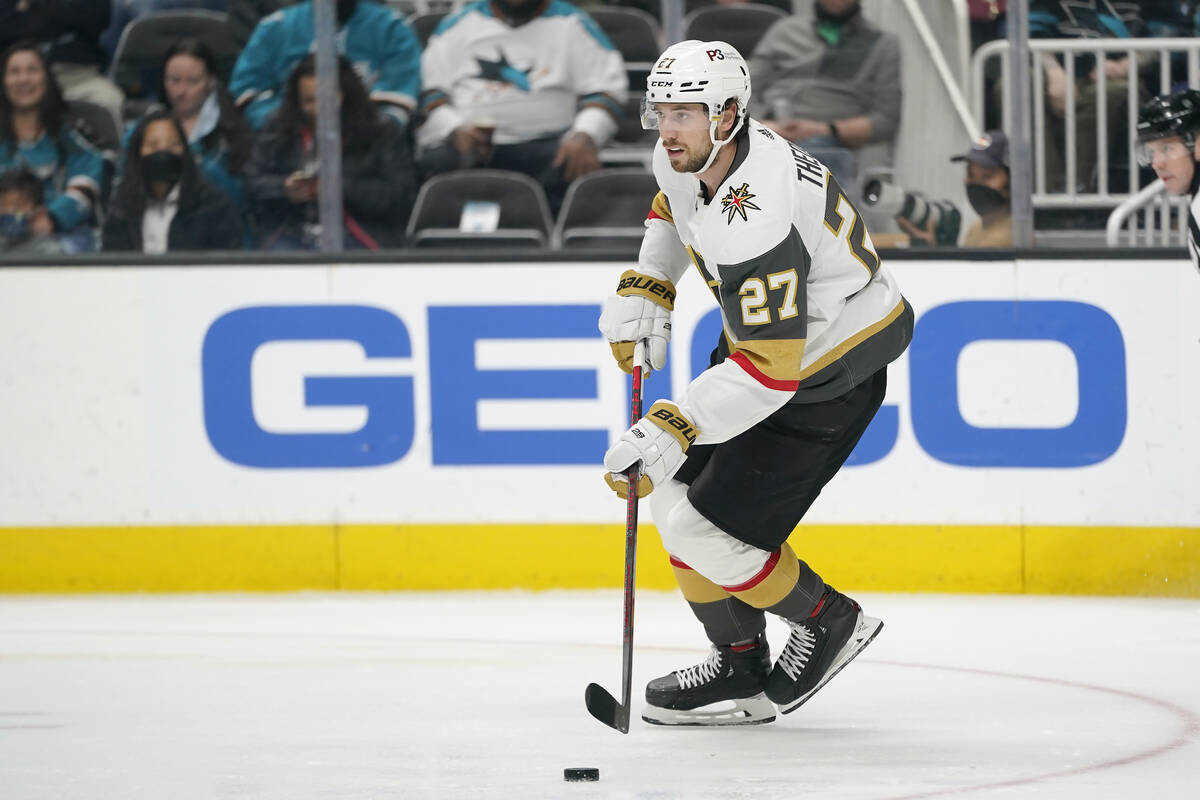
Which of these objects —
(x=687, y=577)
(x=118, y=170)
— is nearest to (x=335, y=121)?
(x=118, y=170)

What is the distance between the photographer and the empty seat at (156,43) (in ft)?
18.5

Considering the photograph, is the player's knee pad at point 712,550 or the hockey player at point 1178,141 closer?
the player's knee pad at point 712,550

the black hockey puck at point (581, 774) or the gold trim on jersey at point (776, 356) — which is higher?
the gold trim on jersey at point (776, 356)

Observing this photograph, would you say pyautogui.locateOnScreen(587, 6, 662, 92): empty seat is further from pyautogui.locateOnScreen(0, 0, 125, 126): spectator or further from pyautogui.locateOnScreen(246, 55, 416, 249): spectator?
pyautogui.locateOnScreen(0, 0, 125, 126): spectator

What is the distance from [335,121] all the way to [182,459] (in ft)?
3.81

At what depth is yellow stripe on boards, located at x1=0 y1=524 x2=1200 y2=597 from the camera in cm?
500

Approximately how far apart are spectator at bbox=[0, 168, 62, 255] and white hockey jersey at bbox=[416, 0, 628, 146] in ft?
4.11

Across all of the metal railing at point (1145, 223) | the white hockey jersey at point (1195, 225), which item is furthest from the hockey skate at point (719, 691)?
the metal railing at point (1145, 223)

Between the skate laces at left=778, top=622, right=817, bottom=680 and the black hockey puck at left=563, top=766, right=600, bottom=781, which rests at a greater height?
the skate laces at left=778, top=622, right=817, bottom=680

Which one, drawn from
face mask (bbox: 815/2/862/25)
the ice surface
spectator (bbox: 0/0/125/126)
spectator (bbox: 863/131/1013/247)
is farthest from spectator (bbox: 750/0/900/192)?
spectator (bbox: 0/0/125/126)

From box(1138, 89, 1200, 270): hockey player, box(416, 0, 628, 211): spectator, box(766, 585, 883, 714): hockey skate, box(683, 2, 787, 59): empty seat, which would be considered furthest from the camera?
box(416, 0, 628, 211): spectator

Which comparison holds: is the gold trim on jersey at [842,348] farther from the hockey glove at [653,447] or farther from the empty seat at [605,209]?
the empty seat at [605,209]

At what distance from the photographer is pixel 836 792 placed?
2758 millimetres

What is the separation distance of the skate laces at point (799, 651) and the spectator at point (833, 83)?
7.24 ft
